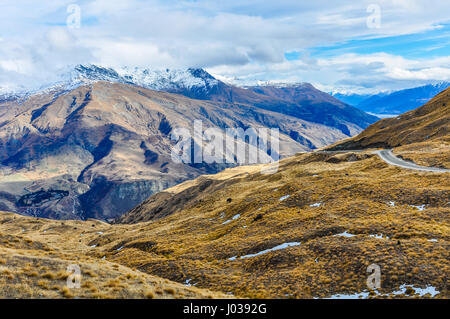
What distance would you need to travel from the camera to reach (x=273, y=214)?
142ft

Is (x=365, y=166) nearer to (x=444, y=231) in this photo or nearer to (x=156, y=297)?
(x=444, y=231)

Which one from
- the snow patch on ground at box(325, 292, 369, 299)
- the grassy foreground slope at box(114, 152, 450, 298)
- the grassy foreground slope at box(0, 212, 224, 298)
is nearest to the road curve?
the grassy foreground slope at box(114, 152, 450, 298)

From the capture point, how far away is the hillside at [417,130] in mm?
86688

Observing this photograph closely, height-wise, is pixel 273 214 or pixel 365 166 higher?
pixel 365 166

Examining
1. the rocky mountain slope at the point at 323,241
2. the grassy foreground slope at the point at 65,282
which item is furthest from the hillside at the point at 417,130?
the grassy foreground slope at the point at 65,282

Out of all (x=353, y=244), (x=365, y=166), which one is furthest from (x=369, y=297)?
(x=365, y=166)

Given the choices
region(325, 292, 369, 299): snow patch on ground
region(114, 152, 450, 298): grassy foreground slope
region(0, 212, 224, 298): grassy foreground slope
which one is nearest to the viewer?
region(0, 212, 224, 298): grassy foreground slope

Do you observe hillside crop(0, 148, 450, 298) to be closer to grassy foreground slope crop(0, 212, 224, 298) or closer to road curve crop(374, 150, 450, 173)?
grassy foreground slope crop(0, 212, 224, 298)

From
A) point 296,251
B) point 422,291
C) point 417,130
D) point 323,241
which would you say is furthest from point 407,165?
point 417,130

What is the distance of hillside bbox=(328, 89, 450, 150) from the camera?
8669 cm

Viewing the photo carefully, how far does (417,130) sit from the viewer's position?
9506 centimetres

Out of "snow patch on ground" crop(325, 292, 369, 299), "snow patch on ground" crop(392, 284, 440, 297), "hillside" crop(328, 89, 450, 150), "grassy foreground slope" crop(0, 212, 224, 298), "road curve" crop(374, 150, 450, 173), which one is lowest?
"snow patch on ground" crop(325, 292, 369, 299)
